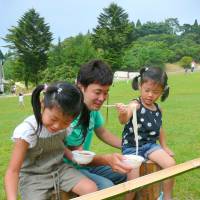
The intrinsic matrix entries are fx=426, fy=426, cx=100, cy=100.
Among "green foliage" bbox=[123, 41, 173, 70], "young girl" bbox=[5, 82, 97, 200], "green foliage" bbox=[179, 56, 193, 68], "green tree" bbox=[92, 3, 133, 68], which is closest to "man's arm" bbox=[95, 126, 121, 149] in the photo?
"young girl" bbox=[5, 82, 97, 200]

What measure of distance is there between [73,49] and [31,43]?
Result: 225 inches

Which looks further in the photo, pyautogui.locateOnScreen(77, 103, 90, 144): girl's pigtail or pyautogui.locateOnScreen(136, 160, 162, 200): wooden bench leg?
pyautogui.locateOnScreen(136, 160, 162, 200): wooden bench leg

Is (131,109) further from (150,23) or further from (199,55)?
(150,23)

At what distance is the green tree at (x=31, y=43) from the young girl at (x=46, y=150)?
49120 millimetres

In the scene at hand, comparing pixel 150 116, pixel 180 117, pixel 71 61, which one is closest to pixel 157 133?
pixel 150 116

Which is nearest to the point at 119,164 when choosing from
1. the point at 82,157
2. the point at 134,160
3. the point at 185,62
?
the point at 134,160

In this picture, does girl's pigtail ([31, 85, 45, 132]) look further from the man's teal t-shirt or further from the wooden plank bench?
the wooden plank bench

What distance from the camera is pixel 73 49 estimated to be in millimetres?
51312

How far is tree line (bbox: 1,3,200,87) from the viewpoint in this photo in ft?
165

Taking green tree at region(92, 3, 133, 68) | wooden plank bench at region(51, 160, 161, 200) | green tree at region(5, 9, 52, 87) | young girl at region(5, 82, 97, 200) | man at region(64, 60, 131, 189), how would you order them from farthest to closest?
green tree at region(92, 3, 133, 68) → green tree at region(5, 9, 52, 87) → wooden plank bench at region(51, 160, 161, 200) → man at region(64, 60, 131, 189) → young girl at region(5, 82, 97, 200)

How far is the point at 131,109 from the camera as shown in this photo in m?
3.53

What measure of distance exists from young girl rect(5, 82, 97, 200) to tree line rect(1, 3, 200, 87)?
3980cm

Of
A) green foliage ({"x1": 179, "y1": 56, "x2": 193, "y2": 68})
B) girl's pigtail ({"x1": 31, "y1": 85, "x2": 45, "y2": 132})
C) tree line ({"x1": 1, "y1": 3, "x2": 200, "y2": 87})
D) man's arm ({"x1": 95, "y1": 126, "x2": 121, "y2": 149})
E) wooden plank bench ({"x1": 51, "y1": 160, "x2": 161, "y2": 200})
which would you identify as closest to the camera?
girl's pigtail ({"x1": 31, "y1": 85, "x2": 45, "y2": 132})

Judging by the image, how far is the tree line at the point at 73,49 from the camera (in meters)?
50.4
